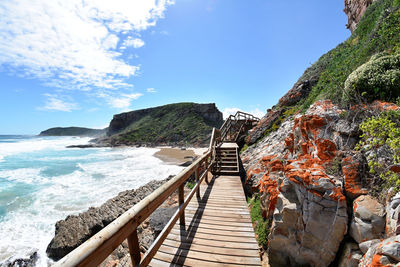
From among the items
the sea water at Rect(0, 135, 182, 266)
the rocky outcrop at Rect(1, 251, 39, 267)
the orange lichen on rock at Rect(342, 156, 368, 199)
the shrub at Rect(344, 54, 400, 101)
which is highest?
the shrub at Rect(344, 54, 400, 101)

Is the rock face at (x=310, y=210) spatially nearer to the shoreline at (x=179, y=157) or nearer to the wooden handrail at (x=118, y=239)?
→ the wooden handrail at (x=118, y=239)

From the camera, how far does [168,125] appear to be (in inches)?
2795

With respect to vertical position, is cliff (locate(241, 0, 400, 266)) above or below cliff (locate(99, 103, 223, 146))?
below

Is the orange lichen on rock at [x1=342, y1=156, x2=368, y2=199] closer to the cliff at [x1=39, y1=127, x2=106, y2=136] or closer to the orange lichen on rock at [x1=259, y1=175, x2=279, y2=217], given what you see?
the orange lichen on rock at [x1=259, y1=175, x2=279, y2=217]

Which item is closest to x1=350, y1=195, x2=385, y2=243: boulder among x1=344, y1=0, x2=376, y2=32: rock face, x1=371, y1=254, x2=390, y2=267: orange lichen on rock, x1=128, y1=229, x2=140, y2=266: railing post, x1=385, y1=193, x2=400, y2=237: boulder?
x1=385, y1=193, x2=400, y2=237: boulder

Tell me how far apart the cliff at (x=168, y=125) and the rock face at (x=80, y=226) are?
41.9 m

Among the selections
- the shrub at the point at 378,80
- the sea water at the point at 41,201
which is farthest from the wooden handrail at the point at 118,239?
the sea water at the point at 41,201

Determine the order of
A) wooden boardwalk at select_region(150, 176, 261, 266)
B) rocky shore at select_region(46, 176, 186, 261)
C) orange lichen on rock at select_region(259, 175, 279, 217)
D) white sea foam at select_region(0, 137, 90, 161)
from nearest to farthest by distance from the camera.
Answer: wooden boardwalk at select_region(150, 176, 261, 266) < orange lichen on rock at select_region(259, 175, 279, 217) < rocky shore at select_region(46, 176, 186, 261) < white sea foam at select_region(0, 137, 90, 161)

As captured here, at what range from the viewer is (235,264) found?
294 cm

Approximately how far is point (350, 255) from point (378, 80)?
15.0ft

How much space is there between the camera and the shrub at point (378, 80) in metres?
4.45

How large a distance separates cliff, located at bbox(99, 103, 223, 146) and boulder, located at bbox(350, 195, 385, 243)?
155ft

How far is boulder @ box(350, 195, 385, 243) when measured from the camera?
100 inches

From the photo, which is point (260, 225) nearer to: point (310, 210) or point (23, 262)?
point (310, 210)
